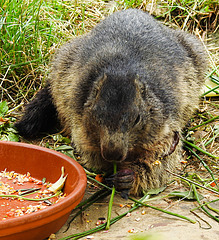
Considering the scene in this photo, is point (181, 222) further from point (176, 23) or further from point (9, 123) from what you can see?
point (176, 23)

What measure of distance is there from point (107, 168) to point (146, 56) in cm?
122

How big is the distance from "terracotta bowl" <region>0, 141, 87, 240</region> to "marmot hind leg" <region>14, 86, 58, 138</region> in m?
1.22

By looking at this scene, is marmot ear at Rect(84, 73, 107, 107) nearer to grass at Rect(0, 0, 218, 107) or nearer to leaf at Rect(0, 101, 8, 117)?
leaf at Rect(0, 101, 8, 117)

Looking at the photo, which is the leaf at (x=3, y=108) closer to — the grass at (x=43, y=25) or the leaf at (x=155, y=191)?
the grass at (x=43, y=25)

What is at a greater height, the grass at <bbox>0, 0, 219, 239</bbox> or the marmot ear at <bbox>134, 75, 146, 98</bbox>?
the marmot ear at <bbox>134, 75, 146, 98</bbox>

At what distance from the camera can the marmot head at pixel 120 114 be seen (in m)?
3.45

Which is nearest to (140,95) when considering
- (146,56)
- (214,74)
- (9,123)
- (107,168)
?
(146,56)

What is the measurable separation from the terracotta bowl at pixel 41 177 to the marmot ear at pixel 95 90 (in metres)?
0.54

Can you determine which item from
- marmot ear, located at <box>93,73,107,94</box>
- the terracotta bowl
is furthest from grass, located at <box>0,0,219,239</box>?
marmot ear, located at <box>93,73,107,94</box>

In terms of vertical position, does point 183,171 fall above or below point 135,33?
below

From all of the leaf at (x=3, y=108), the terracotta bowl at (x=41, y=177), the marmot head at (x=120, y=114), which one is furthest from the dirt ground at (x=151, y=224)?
the leaf at (x=3, y=108)

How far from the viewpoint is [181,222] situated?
3.52 metres

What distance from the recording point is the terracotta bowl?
2.88 metres

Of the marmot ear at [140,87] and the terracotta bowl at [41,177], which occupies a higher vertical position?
the marmot ear at [140,87]
